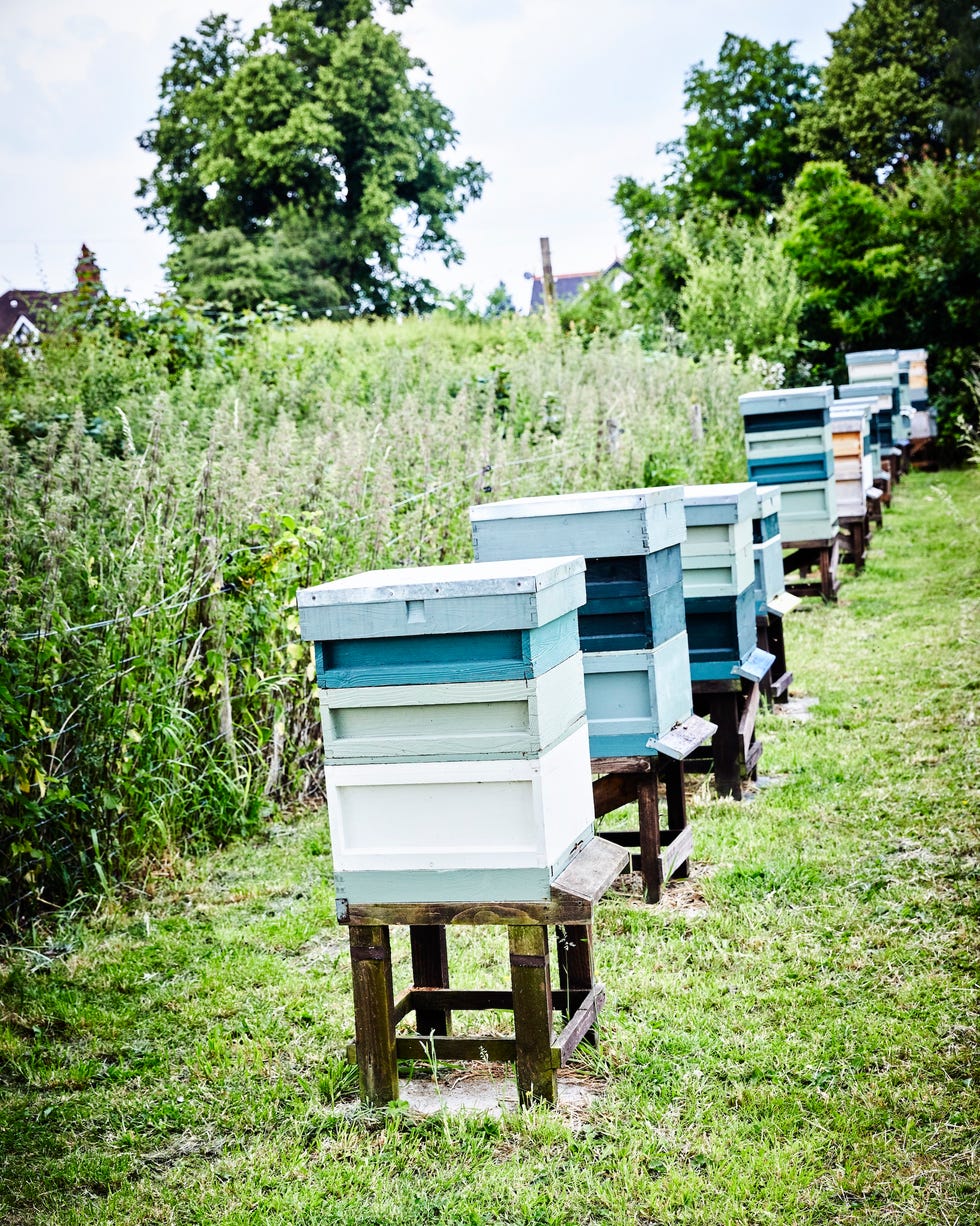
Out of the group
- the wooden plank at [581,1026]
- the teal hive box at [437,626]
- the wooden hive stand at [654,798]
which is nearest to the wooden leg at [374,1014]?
the wooden plank at [581,1026]

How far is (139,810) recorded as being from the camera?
16.4 ft

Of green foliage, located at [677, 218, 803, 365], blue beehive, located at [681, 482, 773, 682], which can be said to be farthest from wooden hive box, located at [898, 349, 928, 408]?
blue beehive, located at [681, 482, 773, 682]

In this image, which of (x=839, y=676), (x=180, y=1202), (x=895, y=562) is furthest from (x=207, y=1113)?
(x=895, y=562)

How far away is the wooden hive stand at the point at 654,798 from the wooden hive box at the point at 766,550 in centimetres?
190

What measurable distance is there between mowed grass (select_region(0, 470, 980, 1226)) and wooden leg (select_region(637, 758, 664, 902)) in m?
0.10

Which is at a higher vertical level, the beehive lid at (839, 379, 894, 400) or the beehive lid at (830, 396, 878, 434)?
the beehive lid at (839, 379, 894, 400)

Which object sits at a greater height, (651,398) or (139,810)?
(651,398)

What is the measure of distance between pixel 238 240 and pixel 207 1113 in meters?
28.2

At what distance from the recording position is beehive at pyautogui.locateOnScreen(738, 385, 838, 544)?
905 cm

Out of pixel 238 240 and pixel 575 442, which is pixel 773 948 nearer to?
pixel 575 442

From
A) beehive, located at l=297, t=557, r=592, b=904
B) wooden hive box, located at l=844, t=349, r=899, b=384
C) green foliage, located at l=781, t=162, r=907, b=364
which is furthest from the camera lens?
green foliage, located at l=781, t=162, r=907, b=364

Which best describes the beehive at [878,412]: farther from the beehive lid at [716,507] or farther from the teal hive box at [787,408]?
the beehive lid at [716,507]

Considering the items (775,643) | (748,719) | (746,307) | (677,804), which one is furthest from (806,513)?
(746,307)

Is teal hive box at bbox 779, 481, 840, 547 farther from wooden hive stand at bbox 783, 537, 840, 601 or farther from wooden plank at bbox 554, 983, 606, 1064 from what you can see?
wooden plank at bbox 554, 983, 606, 1064
